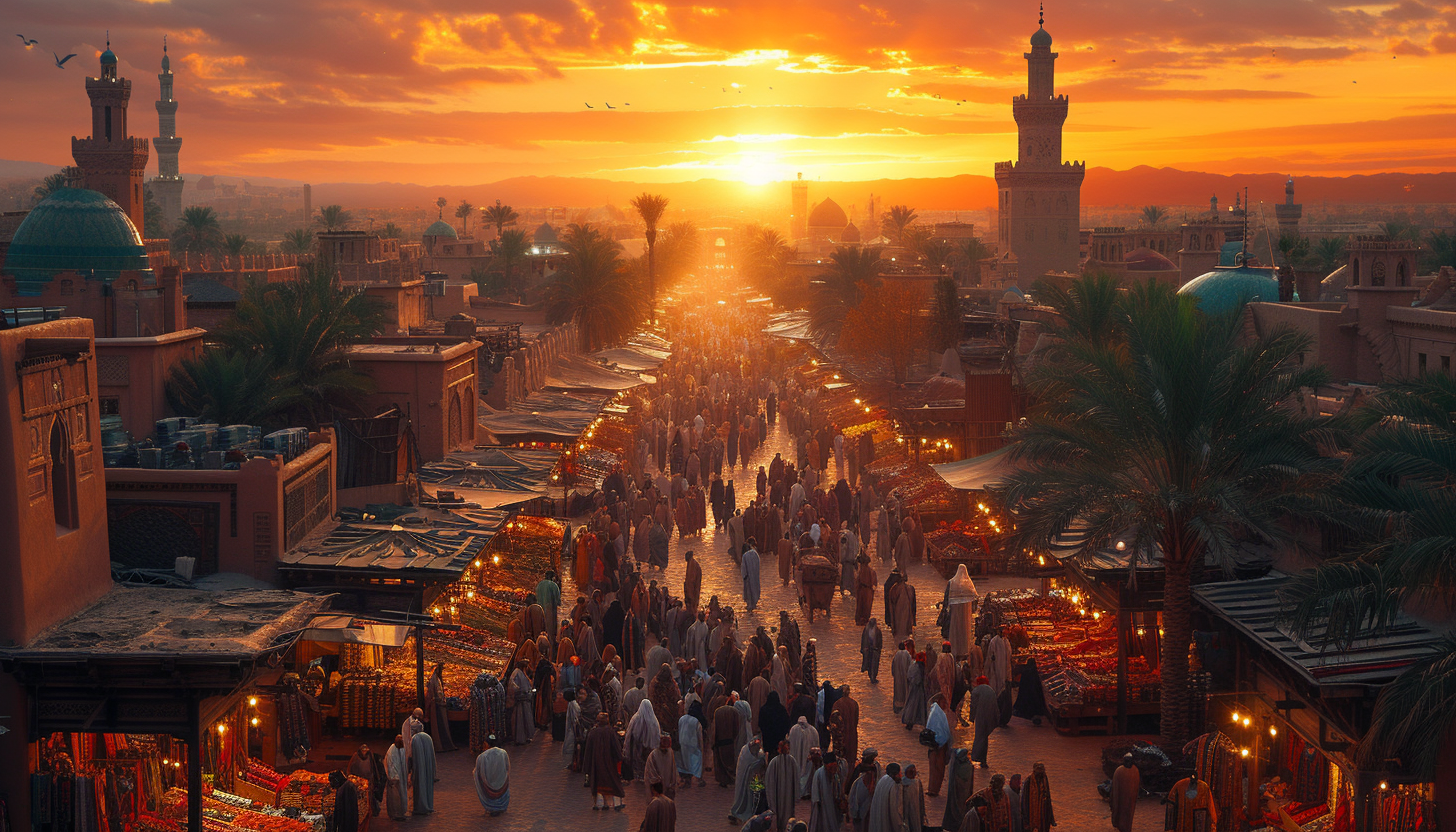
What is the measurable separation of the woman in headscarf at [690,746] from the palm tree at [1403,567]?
5052 mm

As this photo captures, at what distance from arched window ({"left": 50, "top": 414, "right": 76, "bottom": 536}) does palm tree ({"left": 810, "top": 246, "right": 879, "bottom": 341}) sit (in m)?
37.3

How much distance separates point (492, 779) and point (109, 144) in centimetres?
4757

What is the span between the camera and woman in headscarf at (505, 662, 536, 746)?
42.2ft

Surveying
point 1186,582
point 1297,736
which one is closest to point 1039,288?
point 1186,582

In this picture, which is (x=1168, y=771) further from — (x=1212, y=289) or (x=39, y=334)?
(x=1212, y=289)

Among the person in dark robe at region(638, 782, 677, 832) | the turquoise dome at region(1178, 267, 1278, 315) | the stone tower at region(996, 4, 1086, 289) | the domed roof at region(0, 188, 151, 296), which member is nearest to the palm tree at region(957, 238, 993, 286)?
the stone tower at region(996, 4, 1086, 289)

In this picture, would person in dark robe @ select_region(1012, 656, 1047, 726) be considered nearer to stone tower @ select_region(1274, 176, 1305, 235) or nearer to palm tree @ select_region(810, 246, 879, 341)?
palm tree @ select_region(810, 246, 879, 341)

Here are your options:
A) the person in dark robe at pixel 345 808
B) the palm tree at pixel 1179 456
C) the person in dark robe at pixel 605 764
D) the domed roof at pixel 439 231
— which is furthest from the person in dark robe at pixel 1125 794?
the domed roof at pixel 439 231

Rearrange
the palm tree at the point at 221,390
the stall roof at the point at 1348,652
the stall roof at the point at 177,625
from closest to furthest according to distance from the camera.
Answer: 1. the stall roof at the point at 1348,652
2. the stall roof at the point at 177,625
3. the palm tree at the point at 221,390

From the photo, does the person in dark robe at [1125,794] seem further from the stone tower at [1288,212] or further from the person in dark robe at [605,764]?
the stone tower at [1288,212]

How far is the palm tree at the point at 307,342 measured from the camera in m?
19.0

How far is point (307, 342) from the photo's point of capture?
1920 cm

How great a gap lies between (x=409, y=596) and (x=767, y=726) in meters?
4.04

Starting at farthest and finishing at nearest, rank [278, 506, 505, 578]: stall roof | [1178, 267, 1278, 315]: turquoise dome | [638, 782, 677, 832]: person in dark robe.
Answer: [1178, 267, 1278, 315]: turquoise dome, [278, 506, 505, 578]: stall roof, [638, 782, 677, 832]: person in dark robe
